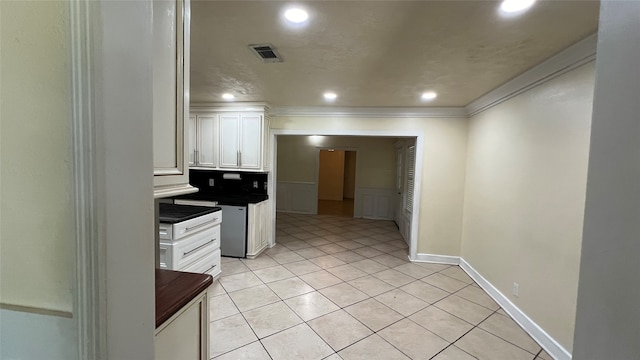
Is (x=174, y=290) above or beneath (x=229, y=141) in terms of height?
beneath

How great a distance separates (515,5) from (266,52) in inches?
63.6

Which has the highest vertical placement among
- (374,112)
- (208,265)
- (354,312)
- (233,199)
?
(374,112)

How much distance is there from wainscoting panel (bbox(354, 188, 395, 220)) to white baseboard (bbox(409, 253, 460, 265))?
294 cm

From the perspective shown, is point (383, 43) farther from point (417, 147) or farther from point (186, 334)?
point (417, 147)

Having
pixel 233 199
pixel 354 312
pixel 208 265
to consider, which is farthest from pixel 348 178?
pixel 354 312

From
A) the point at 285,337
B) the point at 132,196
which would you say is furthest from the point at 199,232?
the point at 132,196

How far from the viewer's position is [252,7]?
4.88 ft

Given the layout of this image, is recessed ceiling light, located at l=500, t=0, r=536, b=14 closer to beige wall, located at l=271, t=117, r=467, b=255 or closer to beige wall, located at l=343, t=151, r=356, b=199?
beige wall, located at l=271, t=117, r=467, b=255

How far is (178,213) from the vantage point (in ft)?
9.11

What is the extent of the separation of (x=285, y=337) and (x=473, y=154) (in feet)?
10.6

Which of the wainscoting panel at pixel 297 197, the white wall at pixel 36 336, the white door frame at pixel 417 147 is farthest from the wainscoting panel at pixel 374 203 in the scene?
the white wall at pixel 36 336

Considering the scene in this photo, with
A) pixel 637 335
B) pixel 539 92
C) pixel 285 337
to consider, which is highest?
pixel 539 92

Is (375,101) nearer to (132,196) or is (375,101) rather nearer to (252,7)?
(252,7)

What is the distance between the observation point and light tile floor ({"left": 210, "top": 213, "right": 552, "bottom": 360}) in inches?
81.4
